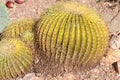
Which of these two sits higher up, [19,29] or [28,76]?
[19,29]

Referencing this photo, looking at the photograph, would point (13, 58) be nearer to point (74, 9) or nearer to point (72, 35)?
point (72, 35)

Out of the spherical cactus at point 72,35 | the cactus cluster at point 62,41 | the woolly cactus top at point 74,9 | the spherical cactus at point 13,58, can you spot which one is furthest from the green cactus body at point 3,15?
the woolly cactus top at point 74,9

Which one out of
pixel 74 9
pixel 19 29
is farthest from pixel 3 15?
pixel 74 9

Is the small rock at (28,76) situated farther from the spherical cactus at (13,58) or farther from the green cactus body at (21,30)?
the green cactus body at (21,30)

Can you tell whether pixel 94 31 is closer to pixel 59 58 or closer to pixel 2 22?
pixel 59 58

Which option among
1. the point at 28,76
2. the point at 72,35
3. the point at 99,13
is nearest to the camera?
the point at 72,35

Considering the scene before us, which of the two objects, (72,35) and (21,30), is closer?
(72,35)
